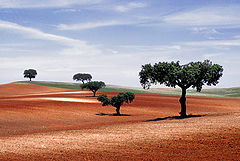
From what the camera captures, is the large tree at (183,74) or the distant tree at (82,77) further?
the distant tree at (82,77)

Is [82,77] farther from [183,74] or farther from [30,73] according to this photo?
[183,74]

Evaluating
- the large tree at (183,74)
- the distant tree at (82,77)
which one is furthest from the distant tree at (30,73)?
the large tree at (183,74)

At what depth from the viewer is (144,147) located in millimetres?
18875

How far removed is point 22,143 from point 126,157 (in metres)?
9.25

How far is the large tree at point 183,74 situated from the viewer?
1551 inches

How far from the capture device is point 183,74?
3931cm

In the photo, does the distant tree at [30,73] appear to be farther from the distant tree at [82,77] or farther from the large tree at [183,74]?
the large tree at [183,74]

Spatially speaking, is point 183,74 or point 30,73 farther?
point 30,73

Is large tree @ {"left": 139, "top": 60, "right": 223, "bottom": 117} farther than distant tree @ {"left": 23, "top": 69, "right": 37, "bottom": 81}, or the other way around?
distant tree @ {"left": 23, "top": 69, "right": 37, "bottom": 81}

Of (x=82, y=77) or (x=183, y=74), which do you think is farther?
(x=82, y=77)

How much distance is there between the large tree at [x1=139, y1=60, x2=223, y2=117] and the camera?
3941cm

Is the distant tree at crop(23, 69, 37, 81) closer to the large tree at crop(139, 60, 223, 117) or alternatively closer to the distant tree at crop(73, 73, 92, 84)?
the distant tree at crop(73, 73, 92, 84)

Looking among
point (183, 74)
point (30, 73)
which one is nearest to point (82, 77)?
point (30, 73)

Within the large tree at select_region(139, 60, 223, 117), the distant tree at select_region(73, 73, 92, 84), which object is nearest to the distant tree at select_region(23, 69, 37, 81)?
the distant tree at select_region(73, 73, 92, 84)
